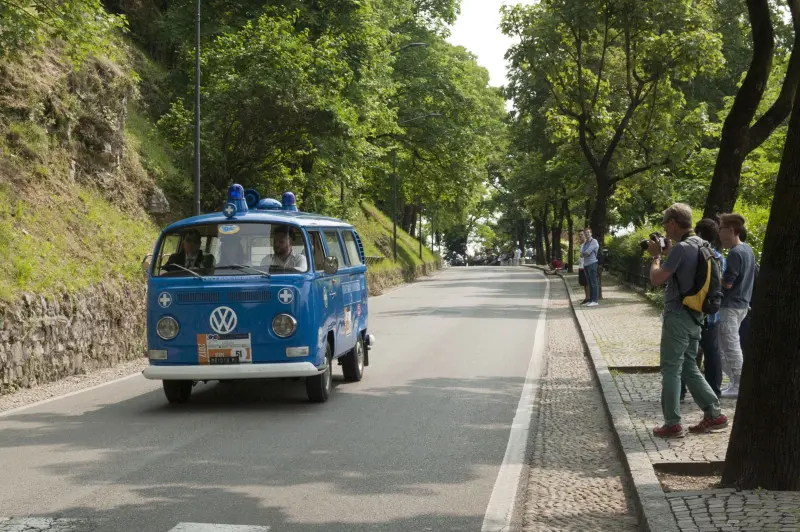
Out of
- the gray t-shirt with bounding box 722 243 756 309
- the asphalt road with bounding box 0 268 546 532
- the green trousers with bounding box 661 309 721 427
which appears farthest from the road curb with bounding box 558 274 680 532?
the gray t-shirt with bounding box 722 243 756 309

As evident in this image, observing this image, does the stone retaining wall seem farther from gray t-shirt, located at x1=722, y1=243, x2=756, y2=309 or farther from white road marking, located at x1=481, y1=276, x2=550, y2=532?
gray t-shirt, located at x1=722, y1=243, x2=756, y2=309

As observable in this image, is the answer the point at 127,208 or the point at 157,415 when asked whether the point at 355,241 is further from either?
the point at 127,208

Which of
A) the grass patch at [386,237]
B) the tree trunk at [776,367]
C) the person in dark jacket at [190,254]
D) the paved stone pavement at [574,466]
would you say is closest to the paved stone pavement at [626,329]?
the paved stone pavement at [574,466]

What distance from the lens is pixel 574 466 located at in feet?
25.7

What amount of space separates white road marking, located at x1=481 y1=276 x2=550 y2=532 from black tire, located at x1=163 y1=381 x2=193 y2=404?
3800mm

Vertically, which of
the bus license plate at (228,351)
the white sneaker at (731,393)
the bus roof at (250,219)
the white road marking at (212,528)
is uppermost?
the bus roof at (250,219)

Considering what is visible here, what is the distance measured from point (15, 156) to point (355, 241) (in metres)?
6.74

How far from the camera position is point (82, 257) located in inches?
629

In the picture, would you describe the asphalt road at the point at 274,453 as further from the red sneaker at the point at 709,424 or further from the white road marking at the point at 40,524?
the red sneaker at the point at 709,424

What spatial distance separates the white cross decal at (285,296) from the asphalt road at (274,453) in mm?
1188

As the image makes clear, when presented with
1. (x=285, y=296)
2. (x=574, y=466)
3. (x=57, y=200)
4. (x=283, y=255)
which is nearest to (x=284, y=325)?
(x=285, y=296)

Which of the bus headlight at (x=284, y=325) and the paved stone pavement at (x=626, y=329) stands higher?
the bus headlight at (x=284, y=325)

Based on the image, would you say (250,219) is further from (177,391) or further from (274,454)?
(274,454)

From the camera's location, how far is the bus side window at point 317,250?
37.1ft
